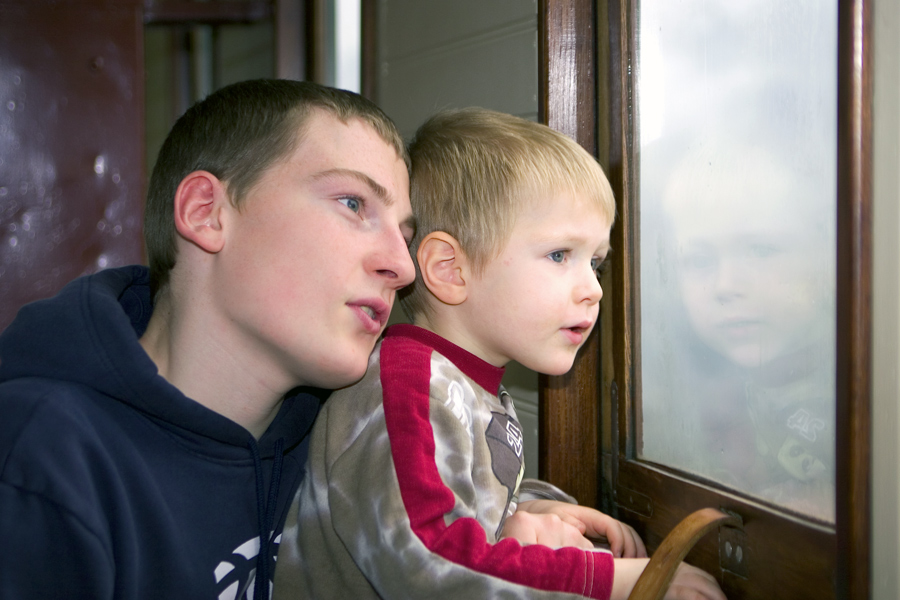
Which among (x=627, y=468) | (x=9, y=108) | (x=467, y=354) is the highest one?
(x=9, y=108)

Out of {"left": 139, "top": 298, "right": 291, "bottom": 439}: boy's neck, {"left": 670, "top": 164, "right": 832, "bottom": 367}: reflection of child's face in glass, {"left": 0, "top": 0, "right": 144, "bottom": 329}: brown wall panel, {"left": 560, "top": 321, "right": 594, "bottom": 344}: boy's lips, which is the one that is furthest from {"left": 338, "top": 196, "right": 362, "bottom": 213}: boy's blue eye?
{"left": 0, "top": 0, "right": 144, "bottom": 329}: brown wall panel

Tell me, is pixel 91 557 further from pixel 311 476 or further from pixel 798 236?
pixel 798 236

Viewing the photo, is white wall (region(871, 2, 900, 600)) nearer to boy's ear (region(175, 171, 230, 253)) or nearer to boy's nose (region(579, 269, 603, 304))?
boy's nose (region(579, 269, 603, 304))

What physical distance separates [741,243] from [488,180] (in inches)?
13.7

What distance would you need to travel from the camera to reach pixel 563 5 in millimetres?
1018

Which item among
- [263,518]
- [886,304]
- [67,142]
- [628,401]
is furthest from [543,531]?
[67,142]

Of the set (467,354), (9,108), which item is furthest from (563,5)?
(9,108)

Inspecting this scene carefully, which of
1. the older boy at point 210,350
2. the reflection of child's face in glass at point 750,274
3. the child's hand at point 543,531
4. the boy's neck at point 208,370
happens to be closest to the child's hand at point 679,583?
the child's hand at point 543,531

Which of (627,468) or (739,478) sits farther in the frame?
(627,468)

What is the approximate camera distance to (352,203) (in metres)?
0.83

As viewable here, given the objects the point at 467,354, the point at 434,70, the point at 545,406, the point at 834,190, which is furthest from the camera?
the point at 434,70

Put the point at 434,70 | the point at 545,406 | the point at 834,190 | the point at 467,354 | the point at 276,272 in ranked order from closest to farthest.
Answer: the point at 834,190, the point at 276,272, the point at 467,354, the point at 545,406, the point at 434,70

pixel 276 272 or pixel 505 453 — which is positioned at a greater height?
pixel 276 272

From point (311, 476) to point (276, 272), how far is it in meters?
0.28
